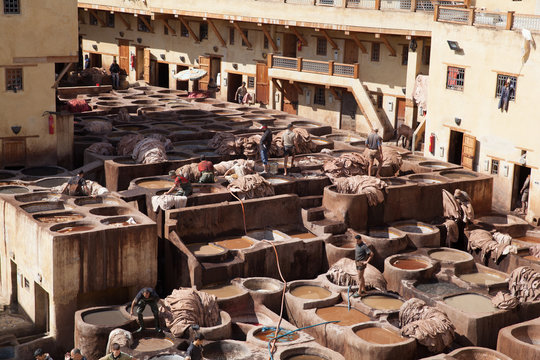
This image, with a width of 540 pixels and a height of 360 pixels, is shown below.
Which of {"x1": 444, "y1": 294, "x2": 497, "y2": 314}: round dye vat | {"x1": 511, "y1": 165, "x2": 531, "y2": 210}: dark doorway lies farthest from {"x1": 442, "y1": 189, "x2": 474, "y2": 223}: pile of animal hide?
{"x1": 444, "y1": 294, "x2": 497, "y2": 314}: round dye vat

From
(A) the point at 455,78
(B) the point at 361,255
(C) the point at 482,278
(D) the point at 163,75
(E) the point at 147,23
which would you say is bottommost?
(C) the point at 482,278

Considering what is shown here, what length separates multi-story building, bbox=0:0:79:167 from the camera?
27.9 m

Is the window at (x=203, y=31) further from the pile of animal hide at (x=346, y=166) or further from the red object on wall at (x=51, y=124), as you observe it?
the pile of animal hide at (x=346, y=166)

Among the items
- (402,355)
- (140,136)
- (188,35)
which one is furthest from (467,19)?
(188,35)

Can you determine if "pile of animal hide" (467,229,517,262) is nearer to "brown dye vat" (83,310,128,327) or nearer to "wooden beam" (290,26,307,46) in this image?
"brown dye vat" (83,310,128,327)

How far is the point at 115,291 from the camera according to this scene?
22.5 metres

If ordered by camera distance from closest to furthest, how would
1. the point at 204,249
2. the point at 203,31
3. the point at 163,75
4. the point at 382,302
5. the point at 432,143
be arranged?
the point at 382,302, the point at 204,249, the point at 432,143, the point at 203,31, the point at 163,75

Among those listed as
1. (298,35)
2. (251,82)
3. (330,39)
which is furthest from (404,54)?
(251,82)

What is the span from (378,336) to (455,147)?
15.6m

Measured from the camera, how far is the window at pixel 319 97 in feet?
148

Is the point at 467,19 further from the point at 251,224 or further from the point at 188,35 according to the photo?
the point at 188,35

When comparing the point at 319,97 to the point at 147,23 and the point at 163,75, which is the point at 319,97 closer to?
the point at 163,75

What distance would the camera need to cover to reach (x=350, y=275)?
23.3 meters

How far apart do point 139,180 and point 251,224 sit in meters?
4.53
